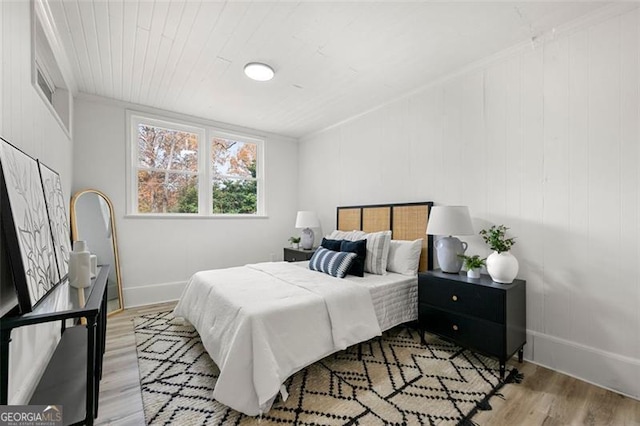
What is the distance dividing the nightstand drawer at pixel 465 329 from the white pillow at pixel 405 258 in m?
0.45

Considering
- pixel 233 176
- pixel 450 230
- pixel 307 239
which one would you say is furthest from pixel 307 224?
pixel 450 230

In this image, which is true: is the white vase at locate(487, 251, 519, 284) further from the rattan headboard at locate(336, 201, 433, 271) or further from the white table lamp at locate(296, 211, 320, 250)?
the white table lamp at locate(296, 211, 320, 250)

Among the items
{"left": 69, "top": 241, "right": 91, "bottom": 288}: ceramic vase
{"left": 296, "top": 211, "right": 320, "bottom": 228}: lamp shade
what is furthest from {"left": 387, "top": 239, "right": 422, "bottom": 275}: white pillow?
{"left": 69, "top": 241, "right": 91, "bottom": 288}: ceramic vase

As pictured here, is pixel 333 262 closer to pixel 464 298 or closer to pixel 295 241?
pixel 464 298

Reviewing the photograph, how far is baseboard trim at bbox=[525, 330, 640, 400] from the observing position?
1846mm

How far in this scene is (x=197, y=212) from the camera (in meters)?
4.16

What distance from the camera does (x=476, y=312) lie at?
213 cm

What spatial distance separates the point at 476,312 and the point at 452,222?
0.73m

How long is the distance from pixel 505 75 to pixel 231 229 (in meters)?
3.90

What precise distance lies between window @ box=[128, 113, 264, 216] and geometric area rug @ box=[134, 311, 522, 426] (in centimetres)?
198

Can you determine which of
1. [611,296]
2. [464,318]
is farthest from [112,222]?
[611,296]

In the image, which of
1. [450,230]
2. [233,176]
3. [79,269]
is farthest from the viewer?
[233,176]

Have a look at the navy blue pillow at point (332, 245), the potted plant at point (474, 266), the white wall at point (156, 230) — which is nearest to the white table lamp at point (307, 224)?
the white wall at point (156, 230)

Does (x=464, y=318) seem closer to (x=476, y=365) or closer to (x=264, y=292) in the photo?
(x=476, y=365)
